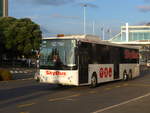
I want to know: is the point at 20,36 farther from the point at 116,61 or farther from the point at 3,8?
the point at 3,8

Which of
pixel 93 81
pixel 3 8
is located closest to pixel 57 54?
pixel 93 81

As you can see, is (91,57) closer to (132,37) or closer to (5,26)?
(5,26)

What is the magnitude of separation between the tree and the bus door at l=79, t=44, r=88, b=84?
42.7 m

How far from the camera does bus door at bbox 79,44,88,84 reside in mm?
19519

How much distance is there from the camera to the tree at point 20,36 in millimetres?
63094

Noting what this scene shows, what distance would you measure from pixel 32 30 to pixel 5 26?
488cm

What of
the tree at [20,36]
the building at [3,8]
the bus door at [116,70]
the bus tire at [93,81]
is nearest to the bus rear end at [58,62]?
the bus tire at [93,81]

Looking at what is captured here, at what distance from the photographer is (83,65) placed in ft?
65.3

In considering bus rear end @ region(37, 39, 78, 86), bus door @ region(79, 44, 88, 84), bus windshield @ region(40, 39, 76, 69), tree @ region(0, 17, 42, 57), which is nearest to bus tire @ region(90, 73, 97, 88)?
bus door @ region(79, 44, 88, 84)

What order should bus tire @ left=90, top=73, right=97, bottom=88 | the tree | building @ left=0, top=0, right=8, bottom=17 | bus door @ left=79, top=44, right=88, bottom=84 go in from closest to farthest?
bus door @ left=79, top=44, right=88, bottom=84 < bus tire @ left=90, top=73, right=97, bottom=88 < the tree < building @ left=0, top=0, right=8, bottom=17

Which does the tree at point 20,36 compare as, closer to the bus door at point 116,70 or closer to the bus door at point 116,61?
the bus door at point 116,61

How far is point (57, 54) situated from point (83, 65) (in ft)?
5.18

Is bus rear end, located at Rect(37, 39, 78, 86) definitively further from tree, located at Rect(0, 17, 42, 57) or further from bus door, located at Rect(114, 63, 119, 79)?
tree, located at Rect(0, 17, 42, 57)

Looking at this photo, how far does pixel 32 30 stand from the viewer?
65875 millimetres
